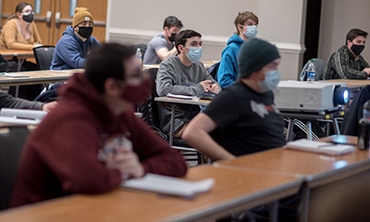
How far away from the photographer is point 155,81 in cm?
633

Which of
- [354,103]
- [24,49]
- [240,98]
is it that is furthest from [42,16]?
[240,98]

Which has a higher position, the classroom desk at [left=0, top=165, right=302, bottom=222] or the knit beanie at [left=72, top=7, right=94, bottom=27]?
the knit beanie at [left=72, top=7, right=94, bottom=27]

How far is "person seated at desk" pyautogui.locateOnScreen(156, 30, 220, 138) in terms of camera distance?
6.10 metres

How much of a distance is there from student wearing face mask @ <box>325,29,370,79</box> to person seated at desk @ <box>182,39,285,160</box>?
4.92 meters

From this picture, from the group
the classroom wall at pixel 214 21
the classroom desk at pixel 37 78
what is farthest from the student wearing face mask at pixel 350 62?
the classroom desk at pixel 37 78

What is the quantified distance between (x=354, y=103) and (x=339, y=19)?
19.8 feet

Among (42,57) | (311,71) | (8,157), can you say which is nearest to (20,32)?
(42,57)

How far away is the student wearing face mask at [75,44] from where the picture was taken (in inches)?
318

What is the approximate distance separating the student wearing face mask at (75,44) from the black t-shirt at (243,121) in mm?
4463

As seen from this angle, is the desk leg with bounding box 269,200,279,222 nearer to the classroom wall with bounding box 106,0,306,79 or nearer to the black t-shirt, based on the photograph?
the black t-shirt

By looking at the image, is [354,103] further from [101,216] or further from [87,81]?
[101,216]

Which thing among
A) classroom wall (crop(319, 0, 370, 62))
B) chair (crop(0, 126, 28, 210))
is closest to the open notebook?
chair (crop(0, 126, 28, 210))

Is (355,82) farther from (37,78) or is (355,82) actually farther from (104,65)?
(104,65)

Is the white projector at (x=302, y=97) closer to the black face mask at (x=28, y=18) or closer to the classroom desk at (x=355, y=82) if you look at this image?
the classroom desk at (x=355, y=82)
